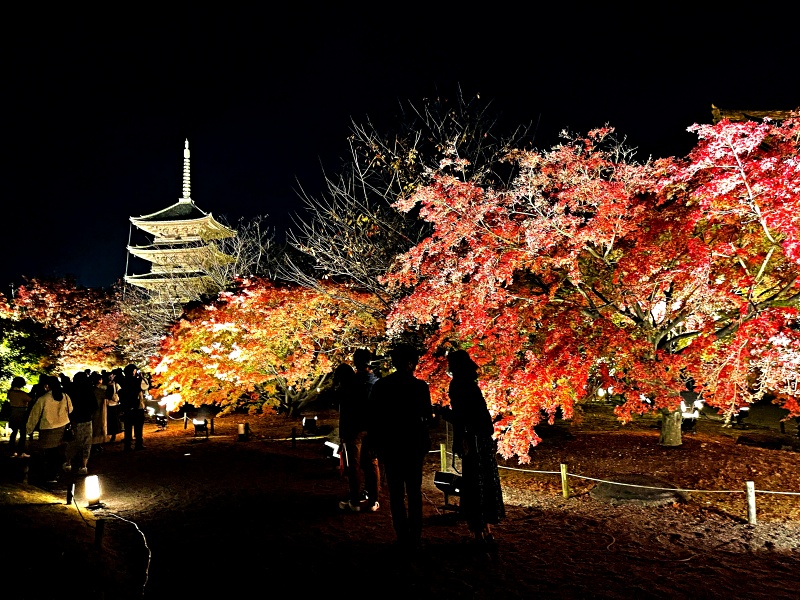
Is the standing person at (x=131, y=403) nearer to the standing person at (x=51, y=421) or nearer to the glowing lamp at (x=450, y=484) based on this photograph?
the standing person at (x=51, y=421)

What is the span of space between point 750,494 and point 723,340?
144 inches

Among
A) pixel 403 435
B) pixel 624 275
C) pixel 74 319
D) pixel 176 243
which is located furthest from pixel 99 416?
pixel 74 319

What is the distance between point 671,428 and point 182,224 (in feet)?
104

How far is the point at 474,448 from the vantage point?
476cm

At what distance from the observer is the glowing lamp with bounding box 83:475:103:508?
6547 millimetres

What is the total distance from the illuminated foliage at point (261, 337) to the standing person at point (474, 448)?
26.3 ft

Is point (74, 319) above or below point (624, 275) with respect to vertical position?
above

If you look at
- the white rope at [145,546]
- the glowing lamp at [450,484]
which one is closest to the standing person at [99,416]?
the white rope at [145,546]

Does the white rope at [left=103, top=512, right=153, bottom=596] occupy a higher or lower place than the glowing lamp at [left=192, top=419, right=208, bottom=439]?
lower

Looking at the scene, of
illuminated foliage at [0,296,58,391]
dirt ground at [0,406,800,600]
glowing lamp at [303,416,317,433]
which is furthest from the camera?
glowing lamp at [303,416,317,433]

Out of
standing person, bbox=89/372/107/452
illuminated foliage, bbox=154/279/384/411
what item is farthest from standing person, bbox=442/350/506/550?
standing person, bbox=89/372/107/452

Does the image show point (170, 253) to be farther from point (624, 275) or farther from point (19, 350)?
point (624, 275)

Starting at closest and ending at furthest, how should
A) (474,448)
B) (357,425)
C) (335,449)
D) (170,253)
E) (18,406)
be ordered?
(474,448) → (357,425) → (335,449) → (18,406) → (170,253)

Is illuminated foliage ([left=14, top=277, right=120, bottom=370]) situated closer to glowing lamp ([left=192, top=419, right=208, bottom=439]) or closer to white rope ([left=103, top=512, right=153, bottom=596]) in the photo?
glowing lamp ([left=192, top=419, right=208, bottom=439])
